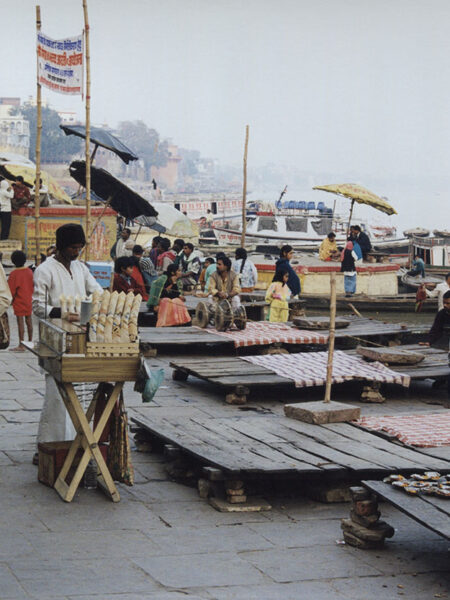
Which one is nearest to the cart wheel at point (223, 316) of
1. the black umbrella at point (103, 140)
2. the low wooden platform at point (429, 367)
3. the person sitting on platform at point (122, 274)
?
the person sitting on platform at point (122, 274)

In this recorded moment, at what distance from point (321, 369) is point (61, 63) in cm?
714

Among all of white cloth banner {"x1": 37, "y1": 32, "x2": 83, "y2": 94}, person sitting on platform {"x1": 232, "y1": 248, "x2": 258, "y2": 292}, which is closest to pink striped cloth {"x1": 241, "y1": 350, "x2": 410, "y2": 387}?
person sitting on platform {"x1": 232, "y1": 248, "x2": 258, "y2": 292}

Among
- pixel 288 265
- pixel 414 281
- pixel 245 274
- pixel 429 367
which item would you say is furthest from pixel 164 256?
pixel 414 281

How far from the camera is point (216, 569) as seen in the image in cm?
492

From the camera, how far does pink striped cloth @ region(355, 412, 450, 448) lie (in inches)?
269

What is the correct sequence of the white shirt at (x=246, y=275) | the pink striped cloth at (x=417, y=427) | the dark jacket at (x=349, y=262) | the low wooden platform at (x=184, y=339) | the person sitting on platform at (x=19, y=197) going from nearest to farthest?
1. the pink striped cloth at (x=417, y=427)
2. the low wooden platform at (x=184, y=339)
3. the white shirt at (x=246, y=275)
4. the dark jacket at (x=349, y=262)
5. the person sitting on platform at (x=19, y=197)

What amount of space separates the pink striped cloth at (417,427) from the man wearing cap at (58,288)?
2349 millimetres

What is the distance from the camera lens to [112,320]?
19.1ft

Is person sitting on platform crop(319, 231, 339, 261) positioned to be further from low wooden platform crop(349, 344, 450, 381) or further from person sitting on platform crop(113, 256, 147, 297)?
low wooden platform crop(349, 344, 450, 381)

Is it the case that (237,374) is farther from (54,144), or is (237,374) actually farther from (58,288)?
(54,144)

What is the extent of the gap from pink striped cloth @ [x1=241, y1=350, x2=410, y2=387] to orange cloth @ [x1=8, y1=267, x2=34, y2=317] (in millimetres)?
3137

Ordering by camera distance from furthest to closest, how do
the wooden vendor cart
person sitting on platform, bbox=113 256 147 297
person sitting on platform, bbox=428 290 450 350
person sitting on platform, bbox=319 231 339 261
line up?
person sitting on platform, bbox=319 231 339 261, person sitting on platform, bbox=113 256 147 297, person sitting on platform, bbox=428 290 450 350, the wooden vendor cart

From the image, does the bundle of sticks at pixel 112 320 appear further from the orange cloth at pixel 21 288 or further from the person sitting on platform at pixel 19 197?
the person sitting on platform at pixel 19 197

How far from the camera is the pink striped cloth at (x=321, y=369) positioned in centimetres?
952
